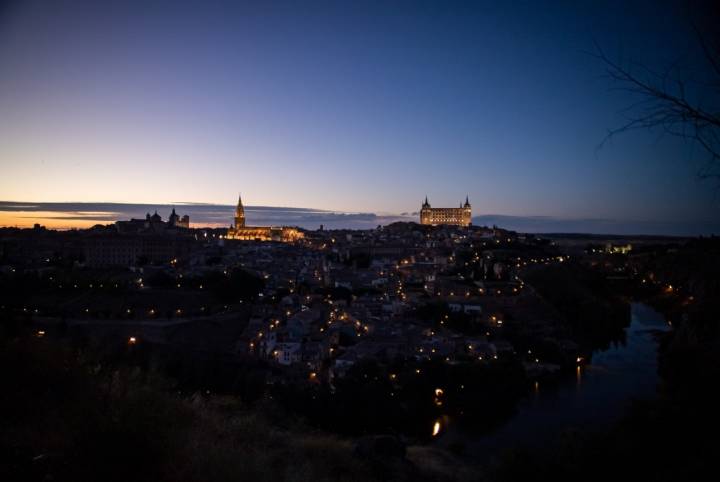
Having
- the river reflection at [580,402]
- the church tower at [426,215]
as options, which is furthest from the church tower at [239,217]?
the river reflection at [580,402]

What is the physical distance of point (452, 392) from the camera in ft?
30.0

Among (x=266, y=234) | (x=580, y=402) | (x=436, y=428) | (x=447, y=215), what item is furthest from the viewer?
(x=447, y=215)

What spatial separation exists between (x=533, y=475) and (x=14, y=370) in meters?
4.31

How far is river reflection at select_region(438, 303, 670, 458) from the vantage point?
751 cm

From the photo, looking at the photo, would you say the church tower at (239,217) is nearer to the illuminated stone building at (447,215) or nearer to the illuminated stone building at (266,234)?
the illuminated stone building at (266,234)

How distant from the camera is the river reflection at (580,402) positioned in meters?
7.51

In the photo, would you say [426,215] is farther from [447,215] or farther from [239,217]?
[239,217]

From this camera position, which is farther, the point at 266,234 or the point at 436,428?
the point at 266,234

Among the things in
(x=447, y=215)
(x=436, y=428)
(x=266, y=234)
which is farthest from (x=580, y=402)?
(x=447, y=215)

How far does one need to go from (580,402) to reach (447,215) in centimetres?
4628

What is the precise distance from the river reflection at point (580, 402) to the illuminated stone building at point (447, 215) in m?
41.4

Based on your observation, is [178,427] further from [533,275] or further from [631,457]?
[533,275]

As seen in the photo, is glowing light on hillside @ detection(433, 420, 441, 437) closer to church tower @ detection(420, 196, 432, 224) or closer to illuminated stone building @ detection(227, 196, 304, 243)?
illuminated stone building @ detection(227, 196, 304, 243)

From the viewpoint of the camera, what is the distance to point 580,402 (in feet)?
29.3
